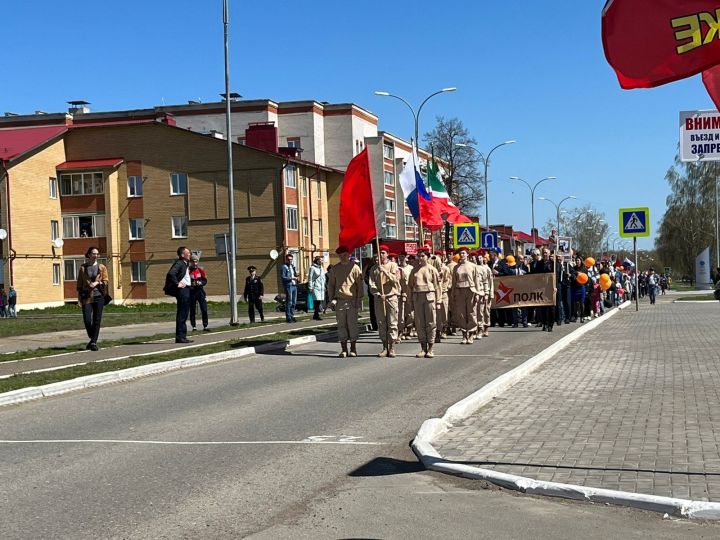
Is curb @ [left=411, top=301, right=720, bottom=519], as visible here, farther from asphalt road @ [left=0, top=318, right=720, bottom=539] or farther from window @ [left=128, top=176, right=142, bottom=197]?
window @ [left=128, top=176, right=142, bottom=197]

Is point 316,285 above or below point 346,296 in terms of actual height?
above

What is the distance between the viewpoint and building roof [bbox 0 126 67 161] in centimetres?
5794

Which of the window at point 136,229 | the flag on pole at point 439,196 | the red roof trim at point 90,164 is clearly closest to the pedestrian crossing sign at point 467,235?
the flag on pole at point 439,196

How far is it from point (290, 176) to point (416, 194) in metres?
35.9

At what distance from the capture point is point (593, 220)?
358 ft

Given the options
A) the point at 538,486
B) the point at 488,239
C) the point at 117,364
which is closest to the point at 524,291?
the point at 117,364

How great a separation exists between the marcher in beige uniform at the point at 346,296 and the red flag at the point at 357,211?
2.96ft

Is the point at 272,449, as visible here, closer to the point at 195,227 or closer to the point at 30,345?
the point at 30,345

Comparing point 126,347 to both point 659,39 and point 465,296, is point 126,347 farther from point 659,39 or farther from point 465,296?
point 659,39

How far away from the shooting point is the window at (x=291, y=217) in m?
60.2

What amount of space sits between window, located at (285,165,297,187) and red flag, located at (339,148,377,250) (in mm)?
41639

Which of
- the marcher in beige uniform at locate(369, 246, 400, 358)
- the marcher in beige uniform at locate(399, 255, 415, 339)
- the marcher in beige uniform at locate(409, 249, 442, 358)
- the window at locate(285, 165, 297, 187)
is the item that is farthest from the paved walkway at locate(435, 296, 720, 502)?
the window at locate(285, 165, 297, 187)

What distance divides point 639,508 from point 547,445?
2059 millimetres

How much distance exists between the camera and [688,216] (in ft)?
309
